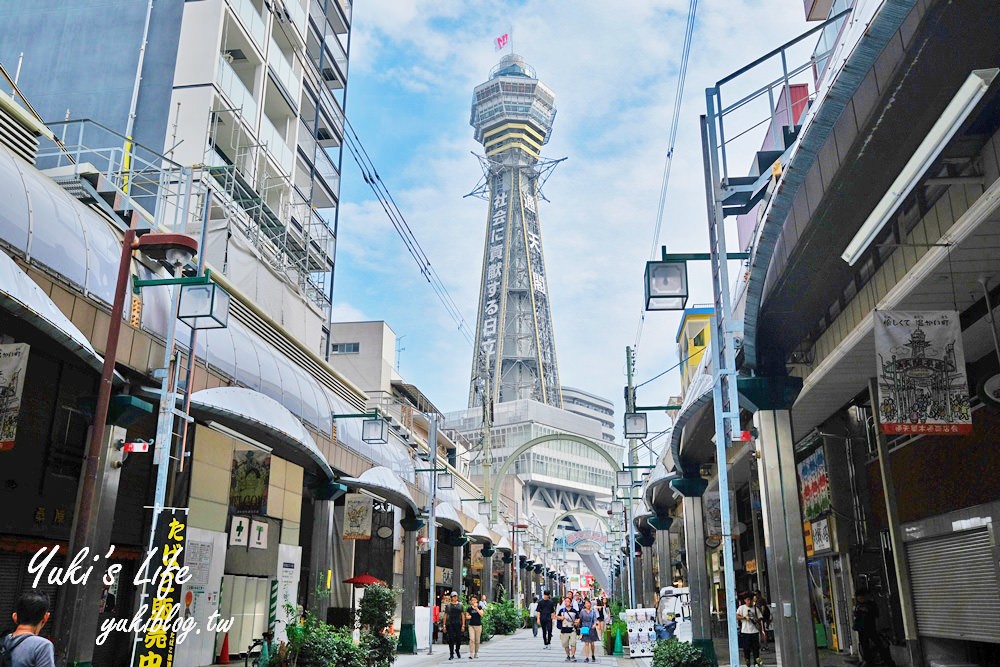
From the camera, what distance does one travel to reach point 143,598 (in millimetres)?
10375

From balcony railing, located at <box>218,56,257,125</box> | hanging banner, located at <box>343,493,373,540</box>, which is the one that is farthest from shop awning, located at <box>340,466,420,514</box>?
balcony railing, located at <box>218,56,257,125</box>

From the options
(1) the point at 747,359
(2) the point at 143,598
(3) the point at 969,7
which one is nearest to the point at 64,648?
(2) the point at 143,598

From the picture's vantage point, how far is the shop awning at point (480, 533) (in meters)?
40.6

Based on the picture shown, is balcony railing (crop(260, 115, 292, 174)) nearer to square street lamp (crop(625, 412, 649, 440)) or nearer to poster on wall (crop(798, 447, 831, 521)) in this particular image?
square street lamp (crop(625, 412, 649, 440))

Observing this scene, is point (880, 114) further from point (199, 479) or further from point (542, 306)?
point (542, 306)

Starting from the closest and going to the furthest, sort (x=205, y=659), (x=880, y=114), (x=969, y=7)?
(x=969, y=7)
(x=880, y=114)
(x=205, y=659)

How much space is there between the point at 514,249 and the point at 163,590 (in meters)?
168

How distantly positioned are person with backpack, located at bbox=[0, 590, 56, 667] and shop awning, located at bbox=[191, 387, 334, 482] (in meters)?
→ 7.40

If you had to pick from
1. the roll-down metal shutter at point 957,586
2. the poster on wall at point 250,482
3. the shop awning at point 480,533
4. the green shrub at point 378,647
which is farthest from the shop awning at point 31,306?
the shop awning at point 480,533

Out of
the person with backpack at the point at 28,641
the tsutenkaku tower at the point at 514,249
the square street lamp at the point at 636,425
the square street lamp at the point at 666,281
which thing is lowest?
the person with backpack at the point at 28,641

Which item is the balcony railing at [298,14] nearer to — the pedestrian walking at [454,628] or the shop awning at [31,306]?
the pedestrian walking at [454,628]

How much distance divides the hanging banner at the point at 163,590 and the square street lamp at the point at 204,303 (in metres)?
2.60

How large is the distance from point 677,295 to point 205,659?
1334 centimetres

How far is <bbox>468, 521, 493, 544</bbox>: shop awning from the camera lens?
4061cm
